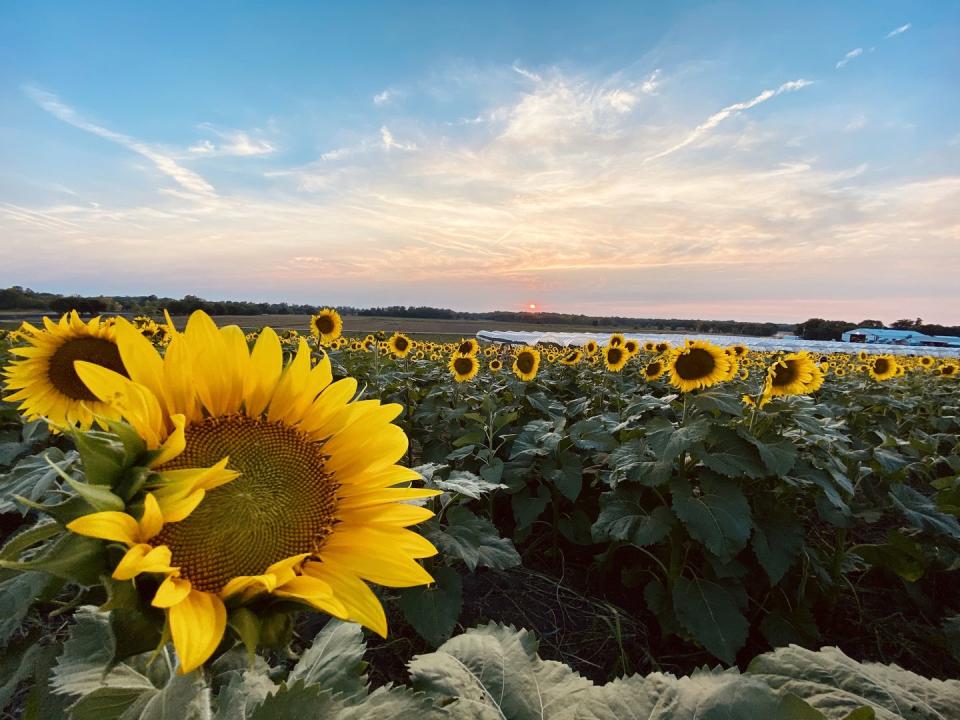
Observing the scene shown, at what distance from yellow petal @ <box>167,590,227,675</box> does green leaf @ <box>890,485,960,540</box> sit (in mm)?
4461

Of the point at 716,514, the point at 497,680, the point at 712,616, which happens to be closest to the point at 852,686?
Answer: the point at 497,680

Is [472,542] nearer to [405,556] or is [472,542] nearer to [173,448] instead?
[405,556]

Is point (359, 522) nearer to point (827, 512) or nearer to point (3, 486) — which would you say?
point (3, 486)

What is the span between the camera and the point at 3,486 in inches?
53.1

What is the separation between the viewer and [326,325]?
875 centimetres

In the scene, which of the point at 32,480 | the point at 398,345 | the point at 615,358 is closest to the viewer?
the point at 32,480

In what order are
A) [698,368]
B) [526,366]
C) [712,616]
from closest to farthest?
1. [712,616]
2. [698,368]
3. [526,366]

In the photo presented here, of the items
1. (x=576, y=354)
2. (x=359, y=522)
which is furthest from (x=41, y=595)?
(x=576, y=354)

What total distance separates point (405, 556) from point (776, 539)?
11.1ft

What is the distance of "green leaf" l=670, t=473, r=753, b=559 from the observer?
3.21 metres

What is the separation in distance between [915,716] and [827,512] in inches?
130

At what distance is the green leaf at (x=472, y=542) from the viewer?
2436mm

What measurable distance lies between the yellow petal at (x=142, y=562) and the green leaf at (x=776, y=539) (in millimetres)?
3540

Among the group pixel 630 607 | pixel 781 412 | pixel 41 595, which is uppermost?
pixel 41 595
